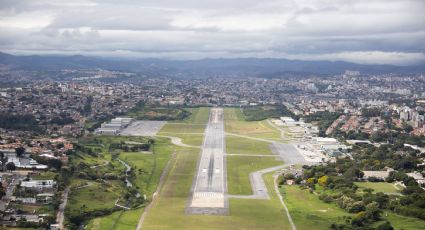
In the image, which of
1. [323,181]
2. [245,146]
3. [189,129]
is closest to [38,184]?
[323,181]

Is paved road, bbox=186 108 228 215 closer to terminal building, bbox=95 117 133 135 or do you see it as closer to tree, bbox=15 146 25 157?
terminal building, bbox=95 117 133 135

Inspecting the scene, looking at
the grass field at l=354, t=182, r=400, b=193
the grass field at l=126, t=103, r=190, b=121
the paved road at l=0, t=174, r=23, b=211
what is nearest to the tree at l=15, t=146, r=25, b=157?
the paved road at l=0, t=174, r=23, b=211

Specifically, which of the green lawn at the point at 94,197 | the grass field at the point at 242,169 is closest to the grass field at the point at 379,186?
the grass field at the point at 242,169

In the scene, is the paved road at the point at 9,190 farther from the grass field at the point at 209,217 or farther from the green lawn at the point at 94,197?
the grass field at the point at 209,217

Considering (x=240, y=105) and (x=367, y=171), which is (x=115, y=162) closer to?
(x=367, y=171)

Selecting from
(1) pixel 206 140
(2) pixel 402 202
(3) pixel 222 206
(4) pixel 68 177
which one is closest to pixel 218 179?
(3) pixel 222 206

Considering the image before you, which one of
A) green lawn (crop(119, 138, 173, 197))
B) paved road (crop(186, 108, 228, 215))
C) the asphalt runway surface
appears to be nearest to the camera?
paved road (crop(186, 108, 228, 215))
